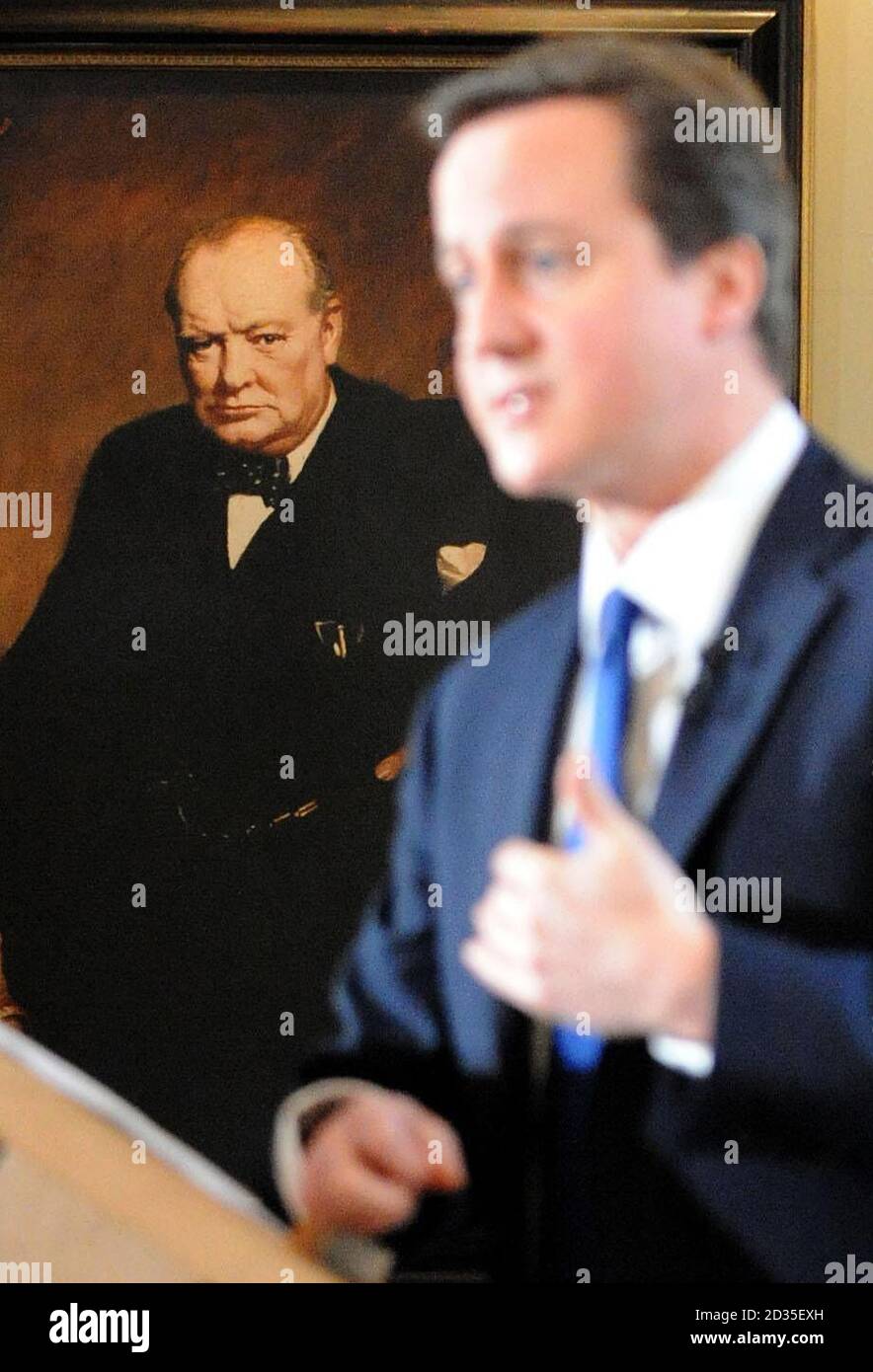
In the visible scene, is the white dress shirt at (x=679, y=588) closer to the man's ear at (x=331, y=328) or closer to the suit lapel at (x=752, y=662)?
the suit lapel at (x=752, y=662)

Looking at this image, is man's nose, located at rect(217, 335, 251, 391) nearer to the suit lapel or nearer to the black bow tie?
the black bow tie

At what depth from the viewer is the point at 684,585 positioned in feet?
5.86

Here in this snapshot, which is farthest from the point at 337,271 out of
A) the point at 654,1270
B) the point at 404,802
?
the point at 654,1270

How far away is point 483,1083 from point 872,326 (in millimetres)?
982

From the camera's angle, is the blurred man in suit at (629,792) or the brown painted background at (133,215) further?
the brown painted background at (133,215)

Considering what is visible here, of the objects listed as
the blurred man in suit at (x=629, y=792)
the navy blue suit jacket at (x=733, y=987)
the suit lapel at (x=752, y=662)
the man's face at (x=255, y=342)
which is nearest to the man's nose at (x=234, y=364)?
the man's face at (x=255, y=342)

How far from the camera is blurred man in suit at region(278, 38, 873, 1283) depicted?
1.69 metres

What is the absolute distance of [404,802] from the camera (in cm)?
188

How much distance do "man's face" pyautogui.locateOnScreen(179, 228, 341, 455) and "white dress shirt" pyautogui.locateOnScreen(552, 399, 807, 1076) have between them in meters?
0.44

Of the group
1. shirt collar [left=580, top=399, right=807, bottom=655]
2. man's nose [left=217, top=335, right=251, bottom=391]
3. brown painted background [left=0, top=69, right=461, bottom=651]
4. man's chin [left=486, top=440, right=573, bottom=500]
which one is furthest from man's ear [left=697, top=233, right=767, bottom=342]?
man's nose [left=217, top=335, right=251, bottom=391]

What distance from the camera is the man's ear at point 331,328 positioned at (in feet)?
6.20

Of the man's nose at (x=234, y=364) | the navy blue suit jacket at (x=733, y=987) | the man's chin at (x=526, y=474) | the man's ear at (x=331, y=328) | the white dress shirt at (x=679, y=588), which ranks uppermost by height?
the man's ear at (x=331, y=328)

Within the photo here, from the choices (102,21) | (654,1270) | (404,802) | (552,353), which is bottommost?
(654,1270)

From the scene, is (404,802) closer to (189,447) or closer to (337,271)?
(189,447)
